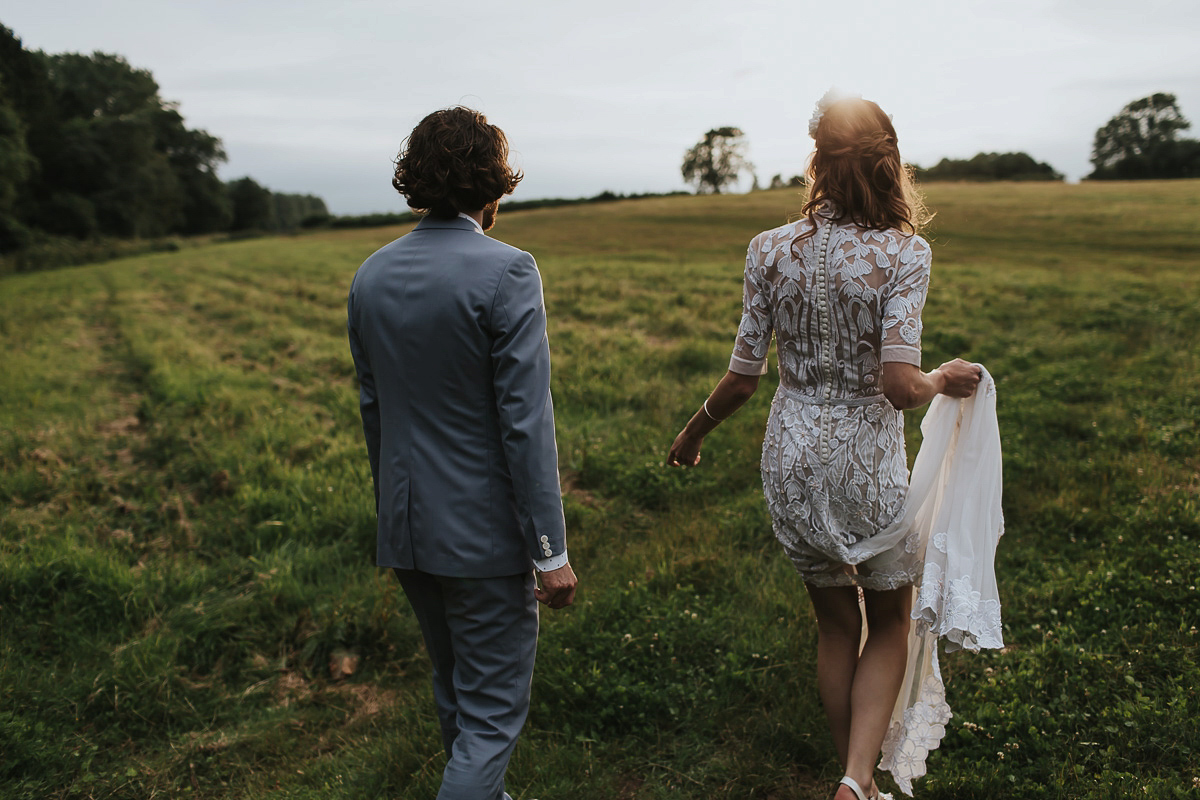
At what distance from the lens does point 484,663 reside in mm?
2590

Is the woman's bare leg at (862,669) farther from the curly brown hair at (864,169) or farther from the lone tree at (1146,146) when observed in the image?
the lone tree at (1146,146)

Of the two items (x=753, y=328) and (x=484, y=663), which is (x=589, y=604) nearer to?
(x=484, y=663)

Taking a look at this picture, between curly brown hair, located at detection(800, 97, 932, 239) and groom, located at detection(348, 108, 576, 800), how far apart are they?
1114 mm

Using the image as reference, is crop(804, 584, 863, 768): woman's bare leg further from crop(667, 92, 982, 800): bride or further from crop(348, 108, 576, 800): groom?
crop(348, 108, 576, 800): groom

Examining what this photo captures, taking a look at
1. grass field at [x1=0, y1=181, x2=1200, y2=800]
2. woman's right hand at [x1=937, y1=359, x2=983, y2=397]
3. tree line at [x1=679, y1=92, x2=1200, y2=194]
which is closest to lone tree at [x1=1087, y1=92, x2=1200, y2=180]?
tree line at [x1=679, y1=92, x2=1200, y2=194]

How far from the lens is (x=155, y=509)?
19.7 feet

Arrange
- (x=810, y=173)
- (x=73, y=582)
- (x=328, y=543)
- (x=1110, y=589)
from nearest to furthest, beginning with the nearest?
1. (x=810, y=173)
2. (x=1110, y=589)
3. (x=73, y=582)
4. (x=328, y=543)

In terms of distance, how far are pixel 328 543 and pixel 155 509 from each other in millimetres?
1587

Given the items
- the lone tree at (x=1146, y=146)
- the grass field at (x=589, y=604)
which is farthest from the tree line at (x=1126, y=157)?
the grass field at (x=589, y=604)

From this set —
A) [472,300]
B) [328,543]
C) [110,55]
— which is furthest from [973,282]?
[110,55]

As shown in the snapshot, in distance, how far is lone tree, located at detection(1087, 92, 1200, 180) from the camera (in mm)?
53688

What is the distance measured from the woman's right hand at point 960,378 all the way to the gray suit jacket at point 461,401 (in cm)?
156

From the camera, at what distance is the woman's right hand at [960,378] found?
2.91 metres

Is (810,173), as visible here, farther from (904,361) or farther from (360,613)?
(360,613)
